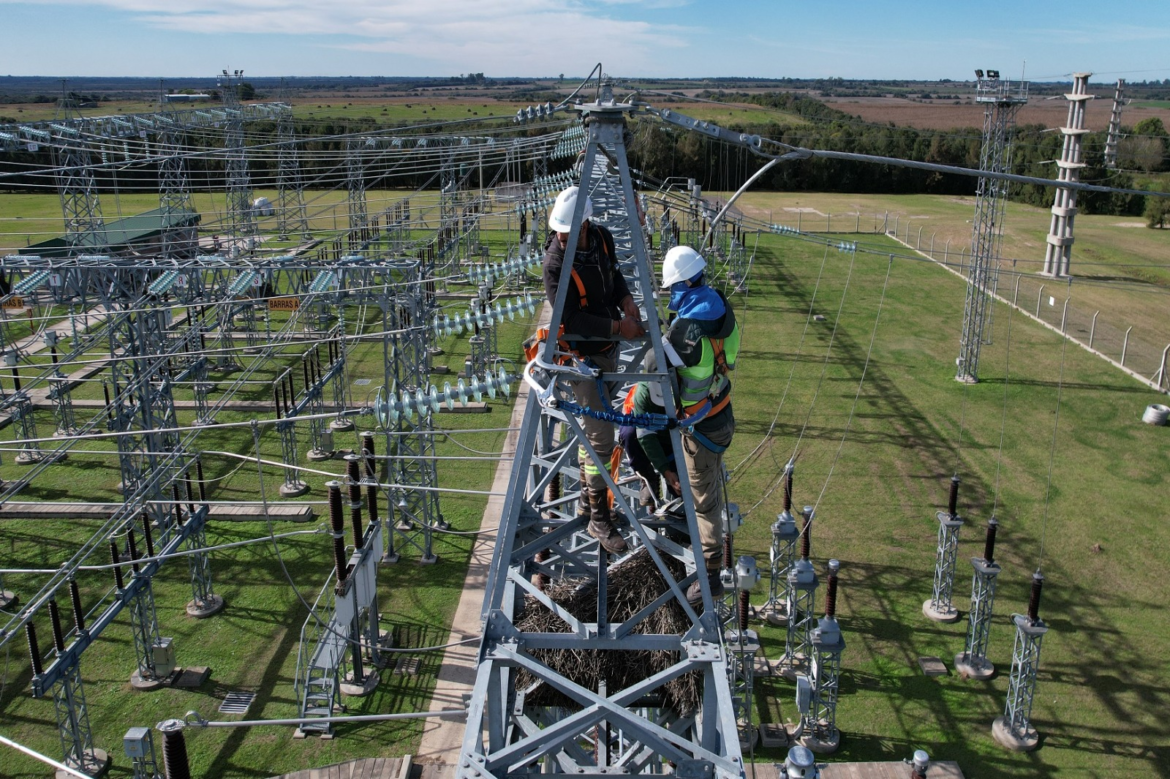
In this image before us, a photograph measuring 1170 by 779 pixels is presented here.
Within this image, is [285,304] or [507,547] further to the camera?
[285,304]

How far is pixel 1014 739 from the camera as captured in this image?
845 centimetres

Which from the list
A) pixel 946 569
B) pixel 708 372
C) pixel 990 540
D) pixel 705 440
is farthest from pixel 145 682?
pixel 946 569

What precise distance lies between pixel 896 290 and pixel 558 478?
22.7 meters

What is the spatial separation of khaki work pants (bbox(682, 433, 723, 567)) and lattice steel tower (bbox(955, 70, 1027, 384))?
49.3ft

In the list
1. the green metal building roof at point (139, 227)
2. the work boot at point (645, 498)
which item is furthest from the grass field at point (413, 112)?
the work boot at point (645, 498)

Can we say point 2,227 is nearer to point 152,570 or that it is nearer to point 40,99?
point 152,570

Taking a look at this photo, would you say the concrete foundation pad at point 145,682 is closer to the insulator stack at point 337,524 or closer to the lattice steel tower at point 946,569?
the insulator stack at point 337,524

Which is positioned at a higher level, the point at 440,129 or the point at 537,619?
the point at 440,129

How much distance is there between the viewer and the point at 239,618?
419 inches

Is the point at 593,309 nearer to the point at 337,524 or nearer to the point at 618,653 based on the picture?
the point at 618,653

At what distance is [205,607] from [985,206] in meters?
16.9

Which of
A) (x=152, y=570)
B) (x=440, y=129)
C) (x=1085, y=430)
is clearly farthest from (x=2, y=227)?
(x=1085, y=430)

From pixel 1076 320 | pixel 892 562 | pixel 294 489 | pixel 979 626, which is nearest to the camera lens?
pixel 979 626

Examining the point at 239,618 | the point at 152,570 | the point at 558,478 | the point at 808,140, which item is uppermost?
the point at 808,140
